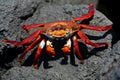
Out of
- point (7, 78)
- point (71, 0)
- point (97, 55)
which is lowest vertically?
point (7, 78)

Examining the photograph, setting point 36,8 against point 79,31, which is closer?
point 79,31

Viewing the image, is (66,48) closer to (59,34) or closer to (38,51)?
(59,34)

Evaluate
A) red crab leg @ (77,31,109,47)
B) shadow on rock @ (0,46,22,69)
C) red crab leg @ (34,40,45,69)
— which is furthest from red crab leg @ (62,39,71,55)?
shadow on rock @ (0,46,22,69)

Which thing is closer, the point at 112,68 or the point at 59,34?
the point at 112,68

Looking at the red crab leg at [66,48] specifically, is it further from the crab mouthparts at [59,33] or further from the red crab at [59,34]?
the crab mouthparts at [59,33]

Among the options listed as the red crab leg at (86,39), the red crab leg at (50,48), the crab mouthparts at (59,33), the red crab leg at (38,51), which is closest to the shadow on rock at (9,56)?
the red crab leg at (38,51)

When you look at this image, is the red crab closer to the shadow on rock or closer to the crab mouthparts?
the crab mouthparts

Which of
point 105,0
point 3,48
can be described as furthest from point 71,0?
point 3,48

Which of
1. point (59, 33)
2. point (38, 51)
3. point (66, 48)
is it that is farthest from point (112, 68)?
point (38, 51)

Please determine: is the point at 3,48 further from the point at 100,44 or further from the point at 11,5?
the point at 100,44

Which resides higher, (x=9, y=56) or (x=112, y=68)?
(x=112, y=68)
